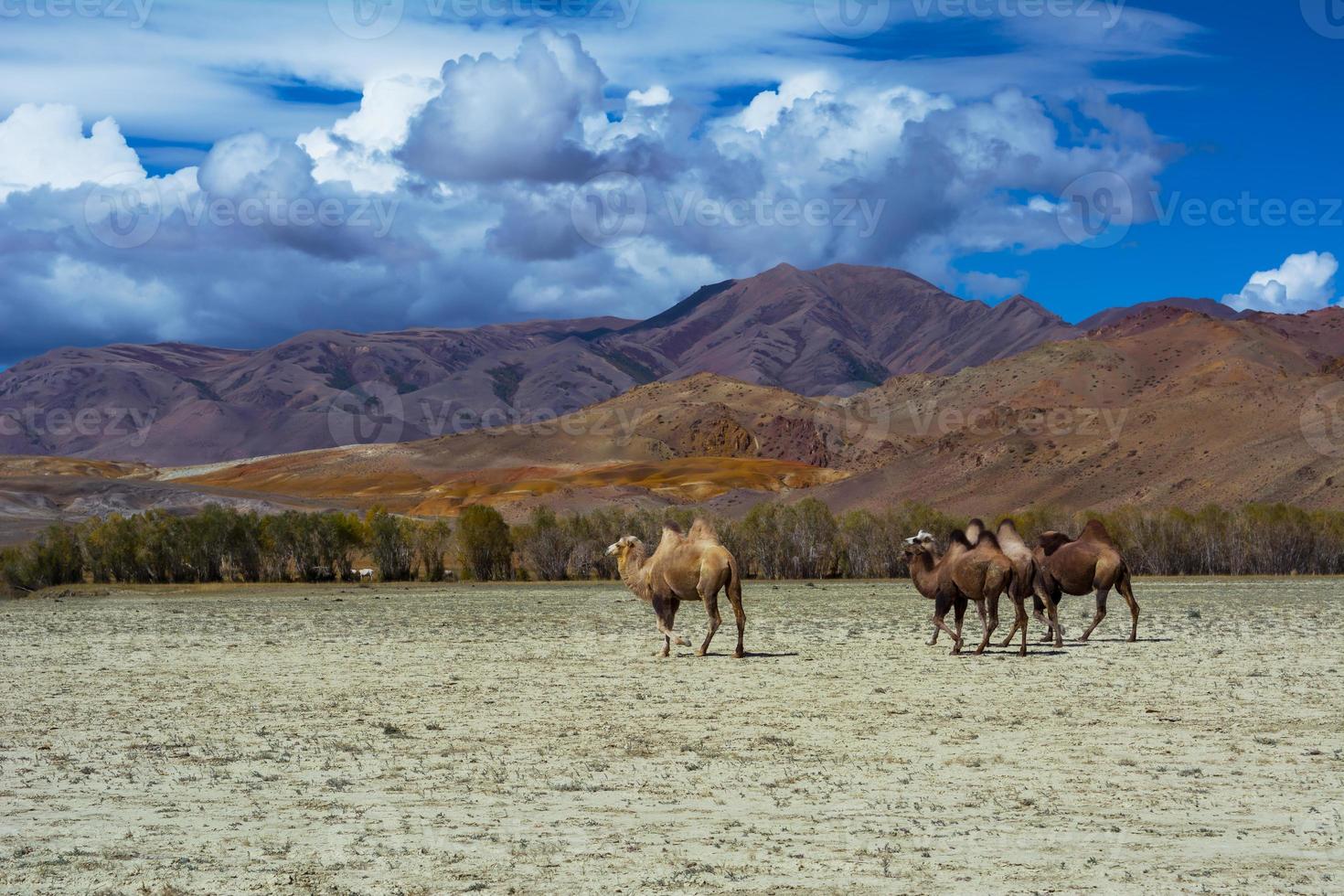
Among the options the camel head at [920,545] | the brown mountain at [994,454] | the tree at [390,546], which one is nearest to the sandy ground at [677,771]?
the camel head at [920,545]

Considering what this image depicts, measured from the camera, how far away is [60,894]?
341 inches

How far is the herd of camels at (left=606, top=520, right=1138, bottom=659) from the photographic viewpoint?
2208 centimetres

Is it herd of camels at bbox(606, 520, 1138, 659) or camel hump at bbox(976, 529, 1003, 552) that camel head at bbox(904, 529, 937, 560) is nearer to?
herd of camels at bbox(606, 520, 1138, 659)

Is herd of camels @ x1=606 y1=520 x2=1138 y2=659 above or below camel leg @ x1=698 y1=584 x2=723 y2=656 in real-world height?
above

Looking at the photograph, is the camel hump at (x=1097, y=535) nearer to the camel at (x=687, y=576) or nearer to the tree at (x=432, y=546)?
the camel at (x=687, y=576)

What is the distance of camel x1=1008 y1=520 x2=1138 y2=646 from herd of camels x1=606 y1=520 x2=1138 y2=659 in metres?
0.02

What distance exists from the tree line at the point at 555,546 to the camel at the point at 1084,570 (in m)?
39.8

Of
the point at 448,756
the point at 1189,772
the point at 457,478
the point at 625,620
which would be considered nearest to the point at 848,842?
the point at 1189,772

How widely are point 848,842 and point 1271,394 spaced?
104 metres

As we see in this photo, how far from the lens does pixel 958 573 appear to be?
22.4 meters

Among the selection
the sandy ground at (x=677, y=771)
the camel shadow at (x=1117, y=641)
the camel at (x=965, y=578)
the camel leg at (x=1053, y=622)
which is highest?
the camel at (x=965, y=578)

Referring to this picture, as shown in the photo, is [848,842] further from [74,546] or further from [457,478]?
[457,478]

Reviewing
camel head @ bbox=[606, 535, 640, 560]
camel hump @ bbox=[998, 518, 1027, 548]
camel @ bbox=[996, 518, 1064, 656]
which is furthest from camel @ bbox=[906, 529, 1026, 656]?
camel head @ bbox=[606, 535, 640, 560]

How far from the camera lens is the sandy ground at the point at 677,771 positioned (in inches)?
362
